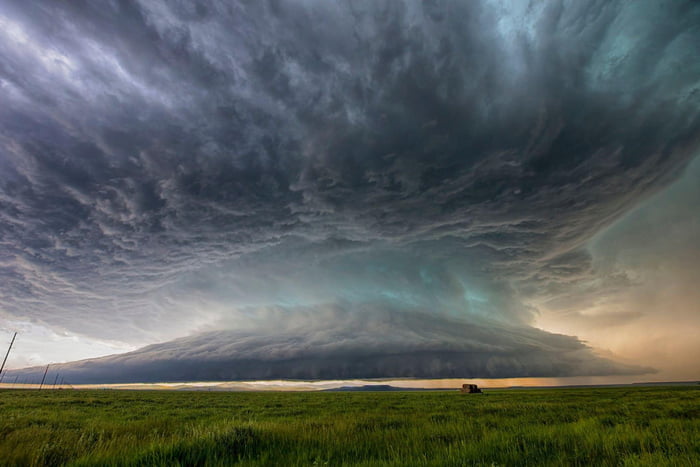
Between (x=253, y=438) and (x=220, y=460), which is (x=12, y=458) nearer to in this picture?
(x=220, y=460)

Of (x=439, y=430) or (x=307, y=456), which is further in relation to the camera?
(x=439, y=430)

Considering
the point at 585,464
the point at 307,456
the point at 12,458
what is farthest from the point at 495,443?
the point at 12,458

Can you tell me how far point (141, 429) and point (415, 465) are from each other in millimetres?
10492

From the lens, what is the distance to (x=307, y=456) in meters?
5.80

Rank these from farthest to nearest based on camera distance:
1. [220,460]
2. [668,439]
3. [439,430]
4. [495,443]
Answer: [439,430] < [668,439] < [495,443] < [220,460]

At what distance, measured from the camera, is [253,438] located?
6.95 meters

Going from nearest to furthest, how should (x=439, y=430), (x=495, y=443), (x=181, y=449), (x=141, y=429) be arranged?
(x=181, y=449), (x=495, y=443), (x=439, y=430), (x=141, y=429)

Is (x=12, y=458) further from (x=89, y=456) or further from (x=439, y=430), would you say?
(x=439, y=430)

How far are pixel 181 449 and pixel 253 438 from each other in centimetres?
172

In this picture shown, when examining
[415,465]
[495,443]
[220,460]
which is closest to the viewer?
[415,465]

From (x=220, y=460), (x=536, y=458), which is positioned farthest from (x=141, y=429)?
(x=536, y=458)

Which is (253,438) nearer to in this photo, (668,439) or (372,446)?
(372,446)

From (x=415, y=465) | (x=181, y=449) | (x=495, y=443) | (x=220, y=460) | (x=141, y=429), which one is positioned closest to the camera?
(x=415, y=465)

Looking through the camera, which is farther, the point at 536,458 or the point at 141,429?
the point at 141,429
